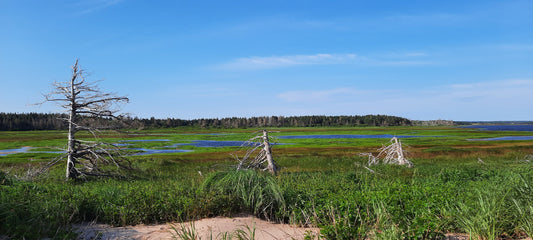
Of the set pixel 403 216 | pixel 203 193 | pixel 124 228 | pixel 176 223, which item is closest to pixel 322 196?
pixel 403 216

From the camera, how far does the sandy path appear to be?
6.01m

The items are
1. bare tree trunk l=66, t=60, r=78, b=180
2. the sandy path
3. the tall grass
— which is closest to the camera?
the sandy path

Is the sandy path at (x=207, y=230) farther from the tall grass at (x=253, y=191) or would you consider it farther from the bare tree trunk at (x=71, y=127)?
the bare tree trunk at (x=71, y=127)

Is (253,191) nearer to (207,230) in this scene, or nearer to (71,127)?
(207,230)

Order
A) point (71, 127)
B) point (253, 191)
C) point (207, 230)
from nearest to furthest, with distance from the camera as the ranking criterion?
point (207, 230)
point (253, 191)
point (71, 127)

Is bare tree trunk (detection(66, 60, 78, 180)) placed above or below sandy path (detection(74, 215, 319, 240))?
above

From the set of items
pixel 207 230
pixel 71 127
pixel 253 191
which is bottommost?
pixel 207 230

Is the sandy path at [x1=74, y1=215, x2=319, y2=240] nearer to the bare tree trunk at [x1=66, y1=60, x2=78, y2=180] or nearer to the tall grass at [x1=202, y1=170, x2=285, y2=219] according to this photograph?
the tall grass at [x1=202, y1=170, x2=285, y2=219]

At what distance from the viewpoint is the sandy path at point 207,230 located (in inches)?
237

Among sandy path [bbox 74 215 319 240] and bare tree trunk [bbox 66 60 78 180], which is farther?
bare tree trunk [bbox 66 60 78 180]

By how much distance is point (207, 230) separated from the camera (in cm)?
616

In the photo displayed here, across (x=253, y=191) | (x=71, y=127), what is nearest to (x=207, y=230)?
(x=253, y=191)

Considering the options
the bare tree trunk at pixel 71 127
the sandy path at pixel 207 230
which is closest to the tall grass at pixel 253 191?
the sandy path at pixel 207 230

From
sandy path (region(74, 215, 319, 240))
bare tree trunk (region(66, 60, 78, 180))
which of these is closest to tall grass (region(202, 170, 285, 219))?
sandy path (region(74, 215, 319, 240))
